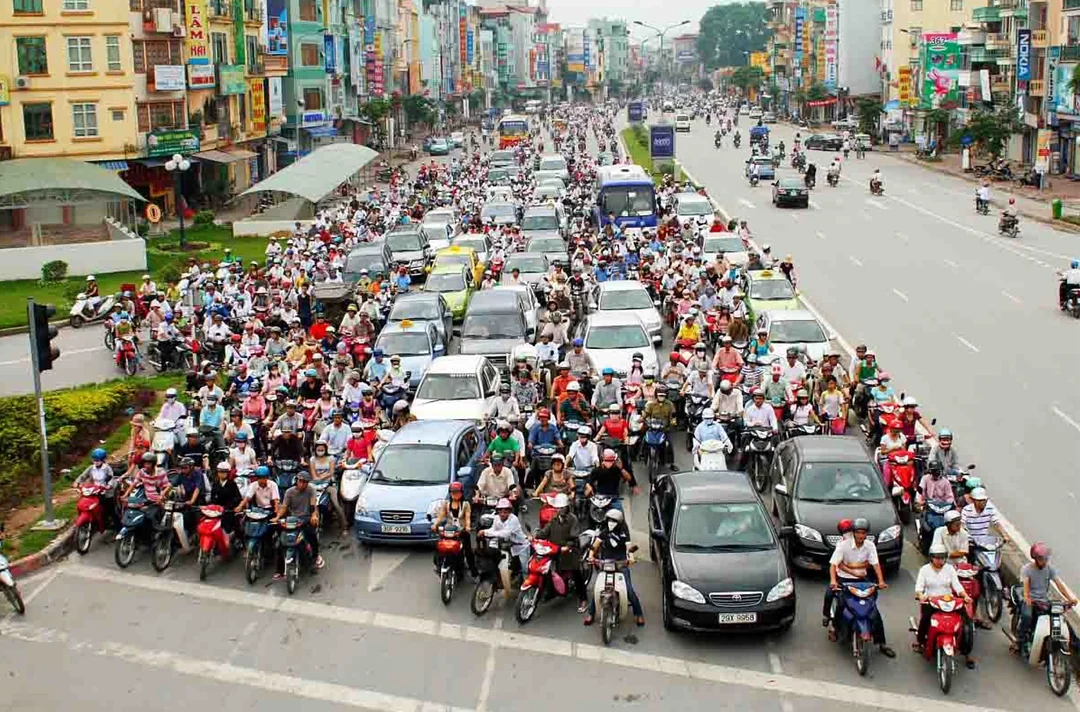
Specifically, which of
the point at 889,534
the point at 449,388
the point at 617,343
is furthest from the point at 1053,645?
the point at 617,343

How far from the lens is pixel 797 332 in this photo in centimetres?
2362

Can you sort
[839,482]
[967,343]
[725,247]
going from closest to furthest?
1. [839,482]
2. [967,343]
3. [725,247]

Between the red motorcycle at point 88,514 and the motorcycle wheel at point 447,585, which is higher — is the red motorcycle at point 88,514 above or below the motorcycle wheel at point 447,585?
above

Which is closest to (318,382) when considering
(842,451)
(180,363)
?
(180,363)

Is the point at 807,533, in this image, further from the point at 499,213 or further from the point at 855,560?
the point at 499,213

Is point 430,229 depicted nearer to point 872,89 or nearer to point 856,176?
point 856,176

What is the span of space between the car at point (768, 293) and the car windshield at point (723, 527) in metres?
13.4

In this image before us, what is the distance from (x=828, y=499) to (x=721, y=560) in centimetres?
234

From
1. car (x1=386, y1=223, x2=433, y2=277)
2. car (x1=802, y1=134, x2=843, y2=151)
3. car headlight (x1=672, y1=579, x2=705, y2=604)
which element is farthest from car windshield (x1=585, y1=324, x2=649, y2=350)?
car (x1=802, y1=134, x2=843, y2=151)

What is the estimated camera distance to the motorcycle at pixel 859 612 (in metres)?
12.3

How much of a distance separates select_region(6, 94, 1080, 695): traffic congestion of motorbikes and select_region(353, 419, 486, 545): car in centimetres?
26

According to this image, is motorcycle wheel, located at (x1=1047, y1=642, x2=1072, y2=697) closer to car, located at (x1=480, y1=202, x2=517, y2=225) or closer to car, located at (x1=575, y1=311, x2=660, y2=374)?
car, located at (x1=575, y1=311, x2=660, y2=374)

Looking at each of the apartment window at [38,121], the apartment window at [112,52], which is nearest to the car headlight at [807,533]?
the apartment window at [38,121]

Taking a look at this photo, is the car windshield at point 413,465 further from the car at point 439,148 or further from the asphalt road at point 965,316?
the car at point 439,148
